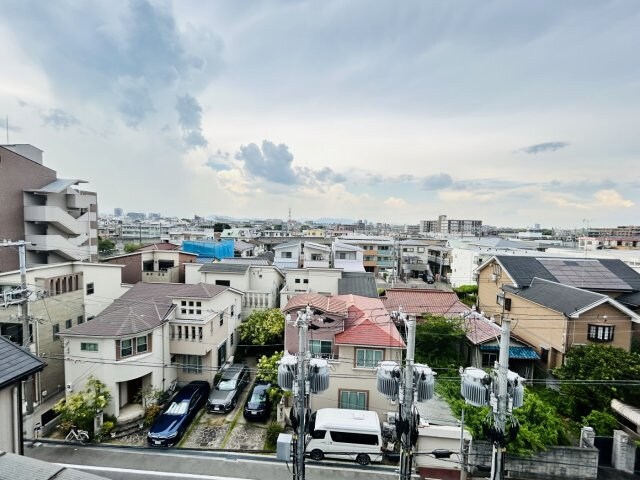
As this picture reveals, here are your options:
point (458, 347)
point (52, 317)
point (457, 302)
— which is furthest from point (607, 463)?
point (52, 317)

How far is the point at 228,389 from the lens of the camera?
698 inches

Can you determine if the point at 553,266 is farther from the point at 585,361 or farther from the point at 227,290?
the point at 227,290

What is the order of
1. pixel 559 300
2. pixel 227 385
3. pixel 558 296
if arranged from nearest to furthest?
pixel 227 385 < pixel 559 300 < pixel 558 296

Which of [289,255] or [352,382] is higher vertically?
[289,255]

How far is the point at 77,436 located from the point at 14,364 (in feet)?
29.4

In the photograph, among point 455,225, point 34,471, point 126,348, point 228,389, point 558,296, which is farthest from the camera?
point 455,225

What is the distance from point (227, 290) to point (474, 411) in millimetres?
14960

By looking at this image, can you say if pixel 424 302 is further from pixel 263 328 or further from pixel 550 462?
pixel 550 462

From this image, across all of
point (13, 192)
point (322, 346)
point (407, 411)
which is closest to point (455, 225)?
point (322, 346)

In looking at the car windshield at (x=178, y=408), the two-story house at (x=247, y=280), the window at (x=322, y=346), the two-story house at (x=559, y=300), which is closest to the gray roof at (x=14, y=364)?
the car windshield at (x=178, y=408)

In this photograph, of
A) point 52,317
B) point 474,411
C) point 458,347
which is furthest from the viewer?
point 458,347

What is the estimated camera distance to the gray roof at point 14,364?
24.1 feet

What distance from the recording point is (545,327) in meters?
20.7

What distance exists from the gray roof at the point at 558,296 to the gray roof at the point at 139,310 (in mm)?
20135
